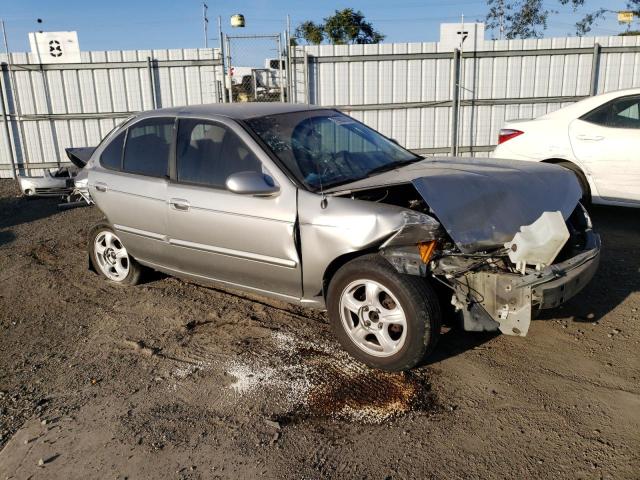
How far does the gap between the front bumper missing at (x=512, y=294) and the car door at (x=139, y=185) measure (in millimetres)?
2554

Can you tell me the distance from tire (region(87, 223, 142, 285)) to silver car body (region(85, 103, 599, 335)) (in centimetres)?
57

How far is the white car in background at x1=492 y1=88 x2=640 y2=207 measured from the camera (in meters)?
6.56

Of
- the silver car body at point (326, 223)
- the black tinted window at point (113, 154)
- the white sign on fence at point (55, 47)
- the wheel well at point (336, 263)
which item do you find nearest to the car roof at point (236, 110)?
the silver car body at point (326, 223)

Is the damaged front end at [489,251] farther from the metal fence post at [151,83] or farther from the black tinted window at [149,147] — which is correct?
the metal fence post at [151,83]

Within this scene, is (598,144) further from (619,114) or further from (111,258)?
(111,258)

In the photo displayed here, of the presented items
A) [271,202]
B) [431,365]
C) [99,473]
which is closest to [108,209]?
[271,202]

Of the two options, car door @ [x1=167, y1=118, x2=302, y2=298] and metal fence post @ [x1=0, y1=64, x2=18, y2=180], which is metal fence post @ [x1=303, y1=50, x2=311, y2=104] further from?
car door @ [x1=167, y1=118, x2=302, y2=298]

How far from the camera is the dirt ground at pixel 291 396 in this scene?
292cm

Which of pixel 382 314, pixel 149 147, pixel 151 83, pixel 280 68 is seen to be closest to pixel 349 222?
pixel 382 314

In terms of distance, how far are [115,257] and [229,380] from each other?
8.32ft

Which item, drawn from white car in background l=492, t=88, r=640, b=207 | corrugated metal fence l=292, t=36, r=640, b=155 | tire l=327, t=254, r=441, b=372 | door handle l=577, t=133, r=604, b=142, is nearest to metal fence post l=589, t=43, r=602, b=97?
corrugated metal fence l=292, t=36, r=640, b=155

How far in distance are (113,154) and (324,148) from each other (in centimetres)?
217

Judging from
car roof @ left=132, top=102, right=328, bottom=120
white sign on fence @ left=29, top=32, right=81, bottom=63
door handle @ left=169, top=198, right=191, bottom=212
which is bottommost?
door handle @ left=169, top=198, right=191, bottom=212

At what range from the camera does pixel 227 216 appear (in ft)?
14.0
